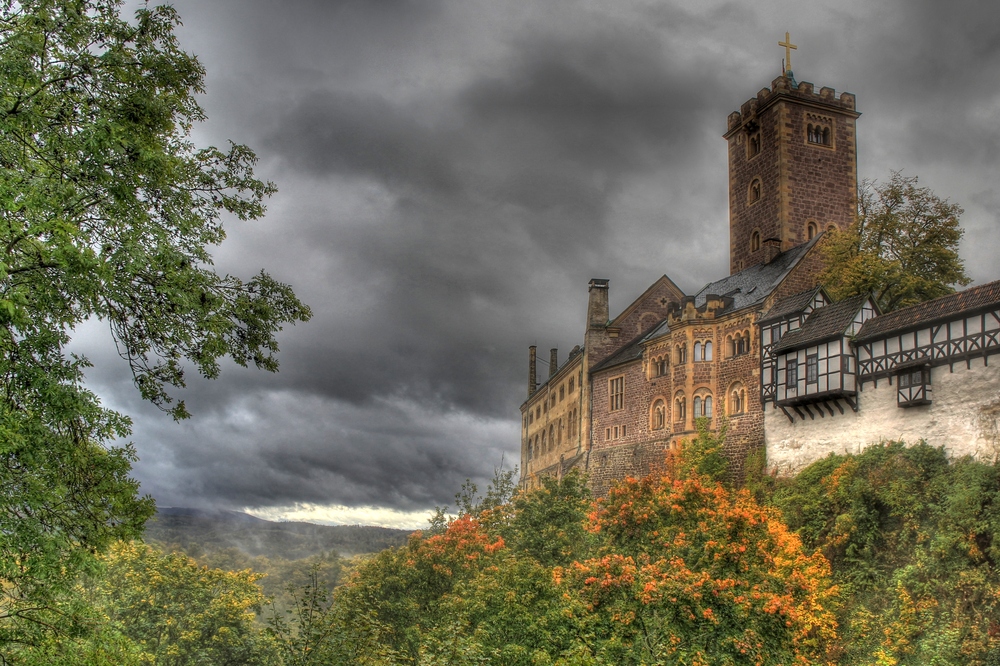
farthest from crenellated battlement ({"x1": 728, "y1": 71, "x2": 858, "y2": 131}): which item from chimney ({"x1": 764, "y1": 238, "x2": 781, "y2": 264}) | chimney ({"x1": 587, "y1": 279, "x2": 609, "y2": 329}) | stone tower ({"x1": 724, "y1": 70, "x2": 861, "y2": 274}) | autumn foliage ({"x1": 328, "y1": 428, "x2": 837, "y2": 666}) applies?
autumn foliage ({"x1": 328, "y1": 428, "x2": 837, "y2": 666})

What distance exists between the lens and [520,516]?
31.7 m

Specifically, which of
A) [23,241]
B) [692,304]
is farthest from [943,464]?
[23,241]

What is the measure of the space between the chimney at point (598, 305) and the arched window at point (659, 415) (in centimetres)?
1020

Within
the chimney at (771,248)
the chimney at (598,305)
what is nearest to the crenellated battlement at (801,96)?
the chimney at (771,248)

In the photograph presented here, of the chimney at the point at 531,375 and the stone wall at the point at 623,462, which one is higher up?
the chimney at the point at 531,375

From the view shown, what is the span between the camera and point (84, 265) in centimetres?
1002

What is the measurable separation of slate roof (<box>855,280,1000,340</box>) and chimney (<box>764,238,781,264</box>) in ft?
51.7

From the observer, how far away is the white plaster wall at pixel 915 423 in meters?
28.4

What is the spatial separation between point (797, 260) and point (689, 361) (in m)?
7.17

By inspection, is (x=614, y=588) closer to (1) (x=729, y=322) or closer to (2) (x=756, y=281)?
(1) (x=729, y=322)

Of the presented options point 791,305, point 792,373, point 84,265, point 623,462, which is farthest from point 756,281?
point 84,265

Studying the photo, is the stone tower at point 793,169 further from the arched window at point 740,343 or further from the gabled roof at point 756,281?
the arched window at point 740,343

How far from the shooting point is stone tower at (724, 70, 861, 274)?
167ft

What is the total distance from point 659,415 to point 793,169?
17.2m
